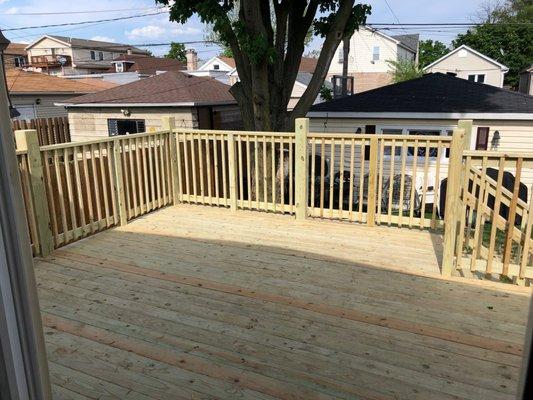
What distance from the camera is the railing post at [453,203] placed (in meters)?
4.14

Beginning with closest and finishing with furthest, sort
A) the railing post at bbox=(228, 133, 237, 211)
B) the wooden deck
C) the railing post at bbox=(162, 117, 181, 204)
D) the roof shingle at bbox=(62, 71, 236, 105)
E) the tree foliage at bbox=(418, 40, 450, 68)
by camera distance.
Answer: the wooden deck
the railing post at bbox=(228, 133, 237, 211)
the railing post at bbox=(162, 117, 181, 204)
the roof shingle at bbox=(62, 71, 236, 105)
the tree foliage at bbox=(418, 40, 450, 68)

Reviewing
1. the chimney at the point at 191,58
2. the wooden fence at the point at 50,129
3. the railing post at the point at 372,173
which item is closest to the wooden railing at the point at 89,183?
the railing post at the point at 372,173

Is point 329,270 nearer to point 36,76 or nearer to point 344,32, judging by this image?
point 344,32

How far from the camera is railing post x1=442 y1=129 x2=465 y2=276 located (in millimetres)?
4145

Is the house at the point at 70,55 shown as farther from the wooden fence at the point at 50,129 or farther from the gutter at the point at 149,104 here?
the gutter at the point at 149,104

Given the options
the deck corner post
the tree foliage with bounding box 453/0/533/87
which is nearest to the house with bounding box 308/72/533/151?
the deck corner post

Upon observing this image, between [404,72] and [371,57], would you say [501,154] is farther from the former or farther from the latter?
[371,57]

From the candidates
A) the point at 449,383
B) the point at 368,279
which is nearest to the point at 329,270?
the point at 368,279

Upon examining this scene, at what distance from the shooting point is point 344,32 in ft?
23.5

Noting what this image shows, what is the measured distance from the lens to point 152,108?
37.3 feet

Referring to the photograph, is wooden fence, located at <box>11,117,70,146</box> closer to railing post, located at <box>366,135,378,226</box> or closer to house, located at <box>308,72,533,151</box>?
house, located at <box>308,72,533,151</box>

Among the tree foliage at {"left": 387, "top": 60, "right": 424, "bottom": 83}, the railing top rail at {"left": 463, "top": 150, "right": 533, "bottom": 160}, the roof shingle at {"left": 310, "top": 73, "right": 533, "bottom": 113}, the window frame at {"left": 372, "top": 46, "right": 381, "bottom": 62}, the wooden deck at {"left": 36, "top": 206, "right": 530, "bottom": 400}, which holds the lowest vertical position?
the wooden deck at {"left": 36, "top": 206, "right": 530, "bottom": 400}

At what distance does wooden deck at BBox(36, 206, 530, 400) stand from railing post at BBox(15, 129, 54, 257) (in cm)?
20

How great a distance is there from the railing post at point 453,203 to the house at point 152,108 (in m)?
7.66
